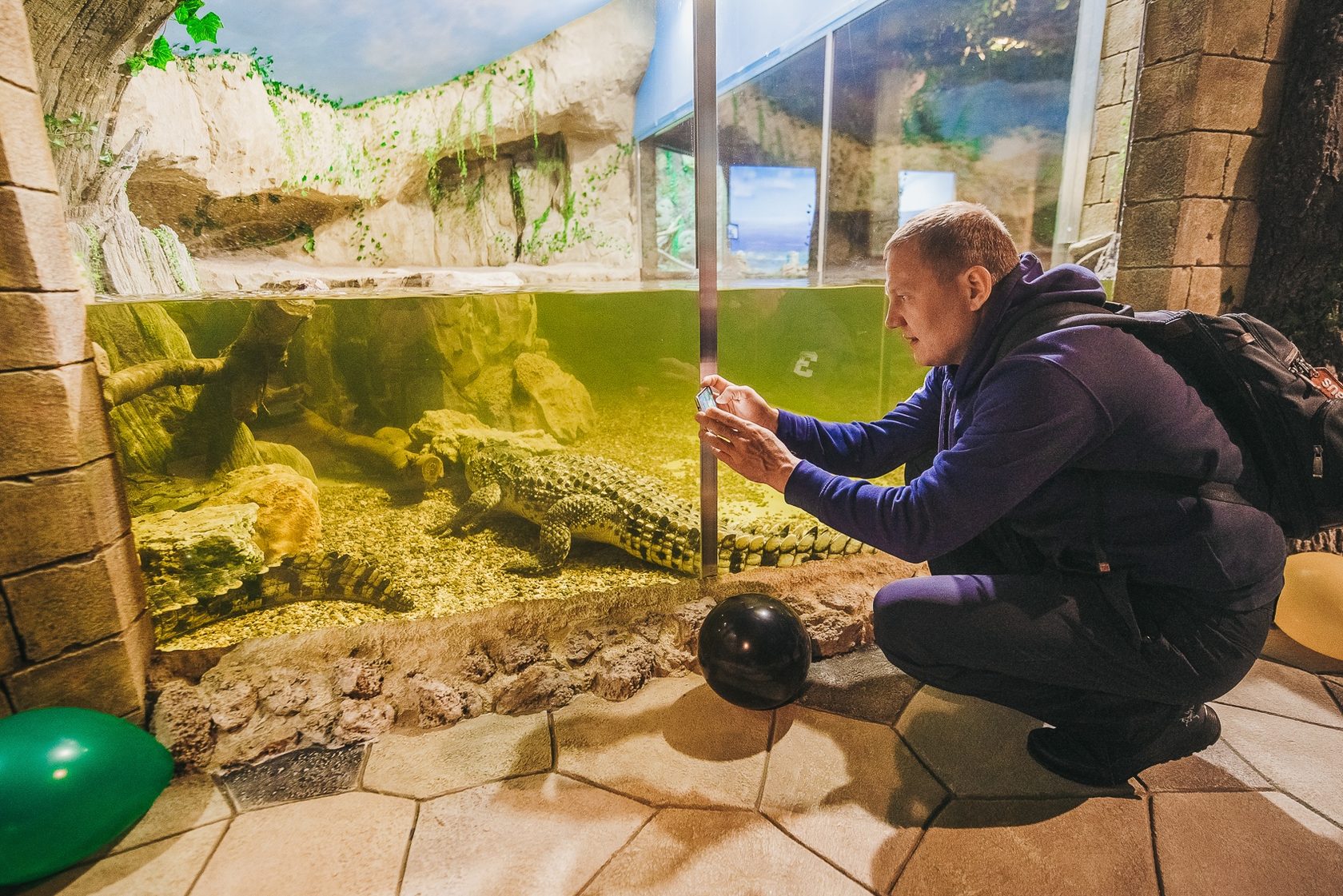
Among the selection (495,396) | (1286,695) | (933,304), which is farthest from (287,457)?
(1286,695)

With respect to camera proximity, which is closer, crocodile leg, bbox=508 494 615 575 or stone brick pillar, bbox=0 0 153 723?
stone brick pillar, bbox=0 0 153 723

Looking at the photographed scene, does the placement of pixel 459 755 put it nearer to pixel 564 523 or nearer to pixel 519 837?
pixel 519 837

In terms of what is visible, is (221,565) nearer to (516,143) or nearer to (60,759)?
(60,759)

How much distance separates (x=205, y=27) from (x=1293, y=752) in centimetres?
562

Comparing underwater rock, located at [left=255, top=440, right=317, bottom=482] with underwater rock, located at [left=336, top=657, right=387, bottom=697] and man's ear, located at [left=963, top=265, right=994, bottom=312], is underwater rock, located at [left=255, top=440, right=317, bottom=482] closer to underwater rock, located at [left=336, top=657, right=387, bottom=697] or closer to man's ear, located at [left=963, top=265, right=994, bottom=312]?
underwater rock, located at [left=336, top=657, right=387, bottom=697]

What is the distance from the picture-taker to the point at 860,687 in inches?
93.0

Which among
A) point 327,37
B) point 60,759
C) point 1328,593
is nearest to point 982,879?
point 1328,593

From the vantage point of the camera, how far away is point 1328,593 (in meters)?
2.37

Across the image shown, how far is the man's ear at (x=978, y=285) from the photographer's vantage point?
5.32 feet

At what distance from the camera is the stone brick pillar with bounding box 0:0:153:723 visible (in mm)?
1734

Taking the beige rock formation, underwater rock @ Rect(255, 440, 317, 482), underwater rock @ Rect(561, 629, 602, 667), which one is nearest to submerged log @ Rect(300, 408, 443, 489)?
underwater rock @ Rect(255, 440, 317, 482)

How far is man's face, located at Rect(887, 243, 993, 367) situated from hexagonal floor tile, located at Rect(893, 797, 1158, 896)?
1.35 metres

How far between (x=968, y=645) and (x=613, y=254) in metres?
5.17

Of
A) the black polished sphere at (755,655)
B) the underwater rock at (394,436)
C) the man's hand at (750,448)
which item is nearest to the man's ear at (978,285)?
the man's hand at (750,448)
